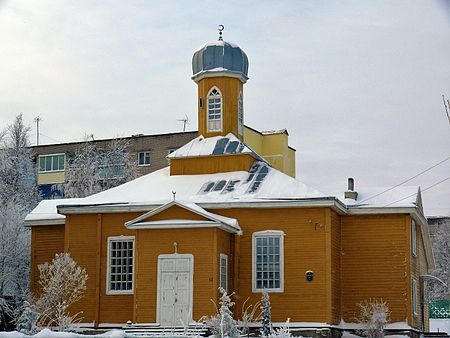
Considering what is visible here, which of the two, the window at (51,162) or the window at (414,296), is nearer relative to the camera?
the window at (414,296)

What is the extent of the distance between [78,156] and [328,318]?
31115 mm

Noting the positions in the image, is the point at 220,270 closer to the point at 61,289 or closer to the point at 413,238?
the point at 61,289

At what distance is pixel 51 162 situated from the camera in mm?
68812

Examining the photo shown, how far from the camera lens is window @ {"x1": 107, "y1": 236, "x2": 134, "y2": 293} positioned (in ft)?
103

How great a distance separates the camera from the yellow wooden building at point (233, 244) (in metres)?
29.1

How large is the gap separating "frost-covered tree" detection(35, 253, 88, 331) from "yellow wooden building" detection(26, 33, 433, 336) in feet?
1.68

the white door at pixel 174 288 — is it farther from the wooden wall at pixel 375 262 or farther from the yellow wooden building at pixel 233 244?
the wooden wall at pixel 375 262

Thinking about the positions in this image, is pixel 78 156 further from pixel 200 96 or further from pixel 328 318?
→ pixel 328 318

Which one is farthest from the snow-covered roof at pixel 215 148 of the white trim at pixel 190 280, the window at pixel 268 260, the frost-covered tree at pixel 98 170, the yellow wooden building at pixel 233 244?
the frost-covered tree at pixel 98 170

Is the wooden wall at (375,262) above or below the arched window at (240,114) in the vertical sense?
below

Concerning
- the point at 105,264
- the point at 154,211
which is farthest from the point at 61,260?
the point at 154,211

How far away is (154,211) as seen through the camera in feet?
96.7

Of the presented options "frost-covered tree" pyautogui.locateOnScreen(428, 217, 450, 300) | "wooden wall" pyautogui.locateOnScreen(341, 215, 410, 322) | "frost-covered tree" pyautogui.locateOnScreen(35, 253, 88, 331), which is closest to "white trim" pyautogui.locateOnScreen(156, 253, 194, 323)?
"frost-covered tree" pyautogui.locateOnScreen(35, 253, 88, 331)

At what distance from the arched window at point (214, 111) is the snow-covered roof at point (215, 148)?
0.50m
